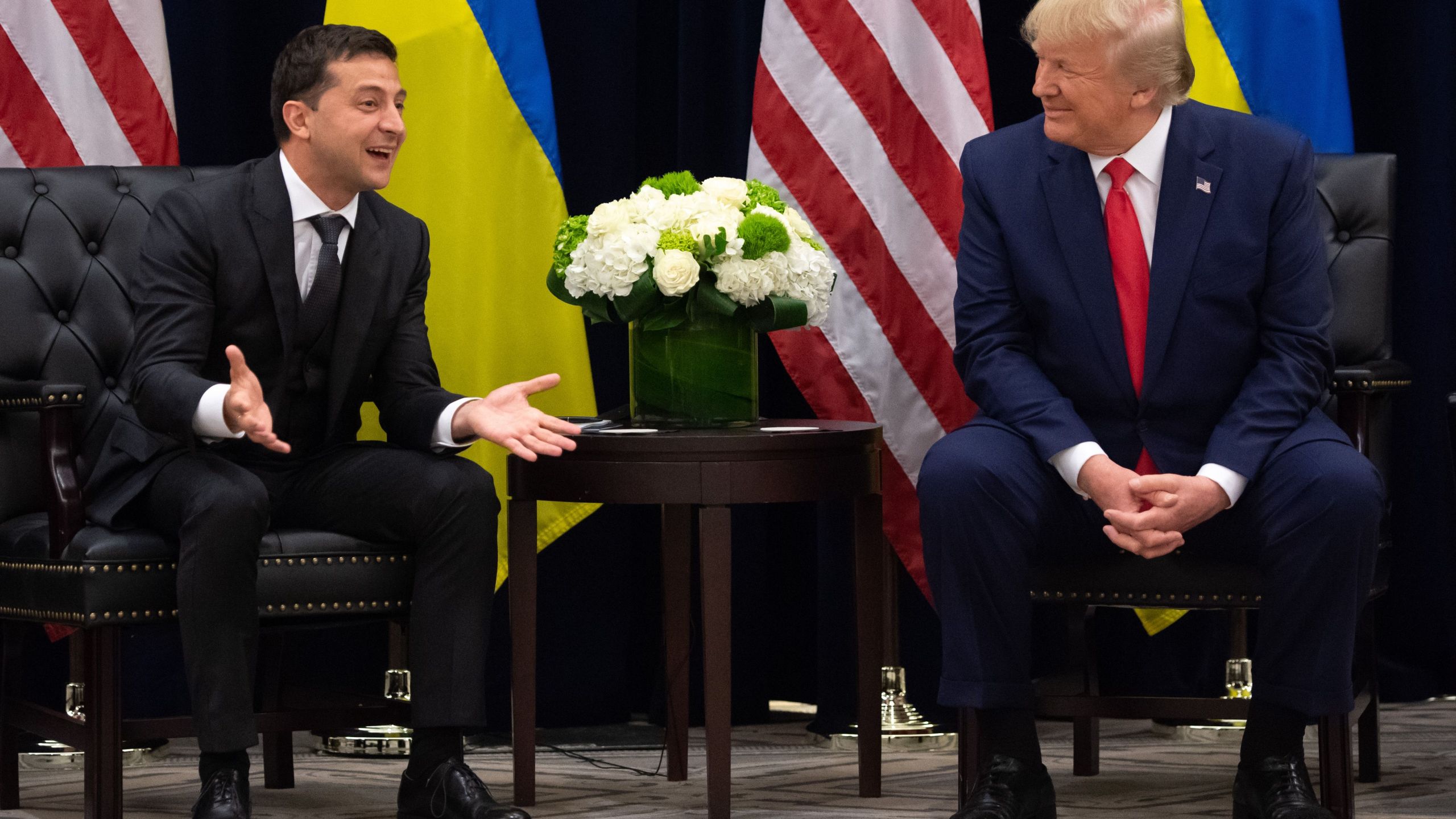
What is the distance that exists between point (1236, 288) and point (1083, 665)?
664 millimetres

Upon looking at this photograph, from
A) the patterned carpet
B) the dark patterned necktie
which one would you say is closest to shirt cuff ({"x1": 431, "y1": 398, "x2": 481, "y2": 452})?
the dark patterned necktie

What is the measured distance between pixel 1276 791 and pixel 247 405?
1.52 metres

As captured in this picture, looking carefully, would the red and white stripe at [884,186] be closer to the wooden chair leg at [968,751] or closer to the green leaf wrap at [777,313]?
the green leaf wrap at [777,313]

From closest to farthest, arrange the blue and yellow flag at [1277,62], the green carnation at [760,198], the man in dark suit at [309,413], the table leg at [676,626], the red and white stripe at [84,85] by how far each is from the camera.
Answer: the man in dark suit at [309,413]
the green carnation at [760,198]
the table leg at [676,626]
the red and white stripe at [84,85]
the blue and yellow flag at [1277,62]

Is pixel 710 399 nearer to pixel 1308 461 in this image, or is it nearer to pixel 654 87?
pixel 1308 461

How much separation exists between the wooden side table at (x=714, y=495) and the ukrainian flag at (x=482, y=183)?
54 centimetres

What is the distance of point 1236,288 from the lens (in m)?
2.57

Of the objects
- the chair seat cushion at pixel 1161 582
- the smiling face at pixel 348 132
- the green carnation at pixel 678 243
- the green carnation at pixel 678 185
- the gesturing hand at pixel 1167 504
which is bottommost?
the chair seat cushion at pixel 1161 582

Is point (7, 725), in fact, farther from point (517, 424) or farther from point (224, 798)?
point (517, 424)

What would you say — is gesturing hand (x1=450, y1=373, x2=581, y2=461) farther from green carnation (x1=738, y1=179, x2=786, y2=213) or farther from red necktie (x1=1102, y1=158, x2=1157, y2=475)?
red necktie (x1=1102, y1=158, x2=1157, y2=475)

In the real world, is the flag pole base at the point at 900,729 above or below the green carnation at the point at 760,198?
below

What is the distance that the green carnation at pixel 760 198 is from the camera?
2777mm

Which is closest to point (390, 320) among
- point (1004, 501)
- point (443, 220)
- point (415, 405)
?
point (415, 405)

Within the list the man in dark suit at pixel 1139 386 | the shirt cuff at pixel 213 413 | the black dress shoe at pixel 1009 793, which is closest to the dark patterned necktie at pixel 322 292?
the shirt cuff at pixel 213 413
